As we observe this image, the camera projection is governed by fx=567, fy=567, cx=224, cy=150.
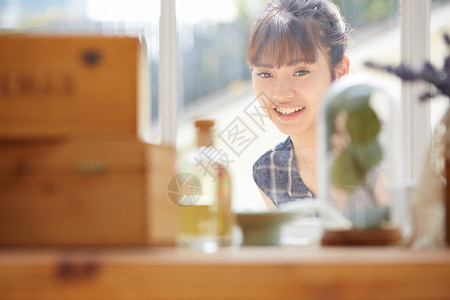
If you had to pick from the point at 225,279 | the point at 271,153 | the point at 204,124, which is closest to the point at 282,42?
the point at 271,153

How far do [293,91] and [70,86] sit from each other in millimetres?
1549

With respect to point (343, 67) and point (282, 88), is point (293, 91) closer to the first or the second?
point (282, 88)

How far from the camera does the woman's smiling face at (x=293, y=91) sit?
2.39m

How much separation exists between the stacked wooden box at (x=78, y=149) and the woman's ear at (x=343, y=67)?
5.08ft

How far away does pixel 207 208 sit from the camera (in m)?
1.11

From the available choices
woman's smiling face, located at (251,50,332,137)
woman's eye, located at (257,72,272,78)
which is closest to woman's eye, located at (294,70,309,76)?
woman's smiling face, located at (251,50,332,137)

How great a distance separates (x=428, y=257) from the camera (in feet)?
2.68

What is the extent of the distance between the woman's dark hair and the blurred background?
0.17 feet

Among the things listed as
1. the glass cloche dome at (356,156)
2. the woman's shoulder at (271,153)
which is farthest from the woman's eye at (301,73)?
the glass cloche dome at (356,156)

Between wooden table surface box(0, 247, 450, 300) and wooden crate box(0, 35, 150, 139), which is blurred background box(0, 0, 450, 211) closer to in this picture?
wooden crate box(0, 35, 150, 139)

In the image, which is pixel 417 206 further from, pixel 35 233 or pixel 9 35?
pixel 9 35

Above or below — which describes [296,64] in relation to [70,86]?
above

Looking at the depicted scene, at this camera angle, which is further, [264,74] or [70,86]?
[264,74]

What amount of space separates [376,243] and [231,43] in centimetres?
152
